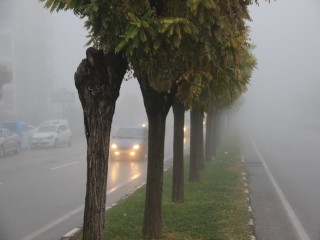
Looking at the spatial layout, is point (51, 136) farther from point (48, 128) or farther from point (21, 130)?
point (21, 130)

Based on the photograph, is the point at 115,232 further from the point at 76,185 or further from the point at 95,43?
the point at 76,185

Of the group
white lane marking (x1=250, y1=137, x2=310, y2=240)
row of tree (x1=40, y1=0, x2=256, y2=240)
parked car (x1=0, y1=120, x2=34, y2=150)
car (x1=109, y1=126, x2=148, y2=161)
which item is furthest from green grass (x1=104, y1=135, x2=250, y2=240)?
parked car (x1=0, y1=120, x2=34, y2=150)

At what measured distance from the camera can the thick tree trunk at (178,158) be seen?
10.8 m

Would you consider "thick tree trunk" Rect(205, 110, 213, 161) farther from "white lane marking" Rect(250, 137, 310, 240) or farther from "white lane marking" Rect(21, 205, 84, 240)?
"white lane marking" Rect(21, 205, 84, 240)

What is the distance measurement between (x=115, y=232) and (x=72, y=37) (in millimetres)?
81928

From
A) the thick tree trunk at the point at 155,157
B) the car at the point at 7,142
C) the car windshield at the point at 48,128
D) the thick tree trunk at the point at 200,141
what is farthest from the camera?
the car windshield at the point at 48,128

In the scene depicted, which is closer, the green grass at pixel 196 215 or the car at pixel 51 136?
the green grass at pixel 196 215

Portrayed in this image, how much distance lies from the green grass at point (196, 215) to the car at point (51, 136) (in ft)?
64.6

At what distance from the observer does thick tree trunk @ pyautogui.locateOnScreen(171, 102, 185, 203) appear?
1077 centimetres

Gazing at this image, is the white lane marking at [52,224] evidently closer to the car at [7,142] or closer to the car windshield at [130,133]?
the car windshield at [130,133]

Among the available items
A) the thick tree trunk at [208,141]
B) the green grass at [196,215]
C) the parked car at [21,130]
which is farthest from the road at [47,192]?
the parked car at [21,130]

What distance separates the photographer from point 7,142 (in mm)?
26078

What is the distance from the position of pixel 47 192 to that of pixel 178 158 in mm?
4591

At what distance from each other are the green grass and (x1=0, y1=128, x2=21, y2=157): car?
13.6 meters
